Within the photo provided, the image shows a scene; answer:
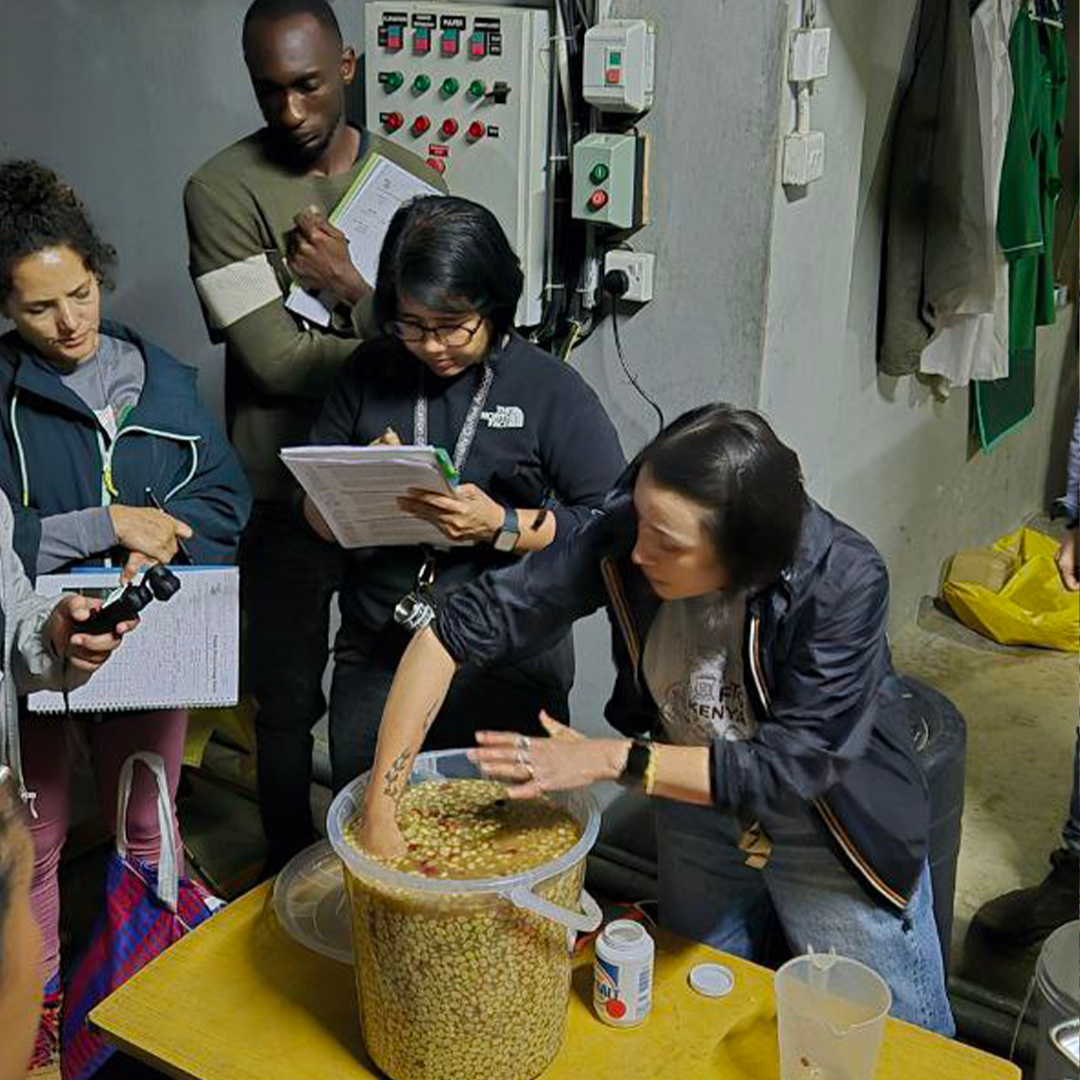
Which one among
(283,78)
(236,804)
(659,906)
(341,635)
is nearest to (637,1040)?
(659,906)

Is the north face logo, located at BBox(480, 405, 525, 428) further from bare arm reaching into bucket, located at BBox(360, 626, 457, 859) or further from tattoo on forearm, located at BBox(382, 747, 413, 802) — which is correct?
tattoo on forearm, located at BBox(382, 747, 413, 802)

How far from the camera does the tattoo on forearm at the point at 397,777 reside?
1561 mm

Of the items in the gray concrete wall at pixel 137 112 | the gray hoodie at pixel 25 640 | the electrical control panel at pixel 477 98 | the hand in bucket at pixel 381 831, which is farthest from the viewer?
the gray concrete wall at pixel 137 112

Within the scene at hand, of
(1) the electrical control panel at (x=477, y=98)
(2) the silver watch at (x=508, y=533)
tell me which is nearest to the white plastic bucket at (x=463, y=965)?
(2) the silver watch at (x=508, y=533)

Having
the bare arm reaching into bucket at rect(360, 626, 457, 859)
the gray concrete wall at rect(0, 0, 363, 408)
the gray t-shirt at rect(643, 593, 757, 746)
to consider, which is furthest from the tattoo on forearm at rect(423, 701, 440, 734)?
the gray concrete wall at rect(0, 0, 363, 408)

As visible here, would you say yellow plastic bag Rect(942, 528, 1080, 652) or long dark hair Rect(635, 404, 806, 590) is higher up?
long dark hair Rect(635, 404, 806, 590)

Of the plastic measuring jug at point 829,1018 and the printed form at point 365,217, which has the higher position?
the printed form at point 365,217

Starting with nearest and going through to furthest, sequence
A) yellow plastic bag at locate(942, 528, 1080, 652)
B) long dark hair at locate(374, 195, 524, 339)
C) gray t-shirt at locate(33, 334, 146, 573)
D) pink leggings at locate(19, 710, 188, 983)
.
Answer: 1. long dark hair at locate(374, 195, 524, 339)
2. gray t-shirt at locate(33, 334, 146, 573)
3. pink leggings at locate(19, 710, 188, 983)
4. yellow plastic bag at locate(942, 528, 1080, 652)

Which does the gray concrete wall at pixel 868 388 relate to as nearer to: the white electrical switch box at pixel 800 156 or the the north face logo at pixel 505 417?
the white electrical switch box at pixel 800 156

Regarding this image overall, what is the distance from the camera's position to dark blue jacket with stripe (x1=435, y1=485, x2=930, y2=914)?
5.10 ft

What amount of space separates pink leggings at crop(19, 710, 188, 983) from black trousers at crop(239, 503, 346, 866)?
0.97ft

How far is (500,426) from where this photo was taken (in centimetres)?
207

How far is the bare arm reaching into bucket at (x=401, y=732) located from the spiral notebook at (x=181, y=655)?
0.55 metres

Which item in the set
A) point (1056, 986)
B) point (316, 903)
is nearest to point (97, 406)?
point (316, 903)
